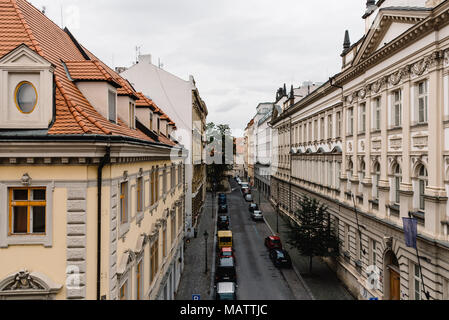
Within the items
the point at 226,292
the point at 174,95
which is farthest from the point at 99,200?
the point at 174,95

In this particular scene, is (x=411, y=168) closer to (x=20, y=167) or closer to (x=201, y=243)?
(x=20, y=167)

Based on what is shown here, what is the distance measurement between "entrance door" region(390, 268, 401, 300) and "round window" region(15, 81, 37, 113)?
1893 centimetres

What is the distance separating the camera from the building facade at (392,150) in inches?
617

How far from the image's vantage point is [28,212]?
380 inches

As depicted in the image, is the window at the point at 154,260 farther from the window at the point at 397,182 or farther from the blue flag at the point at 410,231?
the window at the point at 397,182

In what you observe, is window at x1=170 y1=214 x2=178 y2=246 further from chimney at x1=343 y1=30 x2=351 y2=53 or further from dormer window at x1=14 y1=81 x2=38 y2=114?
chimney at x1=343 y1=30 x2=351 y2=53

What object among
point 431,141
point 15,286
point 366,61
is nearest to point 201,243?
point 366,61

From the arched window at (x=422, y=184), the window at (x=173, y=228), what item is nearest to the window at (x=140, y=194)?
the window at (x=173, y=228)

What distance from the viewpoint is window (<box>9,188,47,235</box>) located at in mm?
9625

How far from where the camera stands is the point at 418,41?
57.3 ft

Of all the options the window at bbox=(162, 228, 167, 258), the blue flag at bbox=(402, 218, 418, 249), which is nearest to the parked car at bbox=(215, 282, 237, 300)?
the window at bbox=(162, 228, 167, 258)

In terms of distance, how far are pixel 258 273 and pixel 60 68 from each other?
72.0 ft

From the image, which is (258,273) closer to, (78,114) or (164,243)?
(164,243)

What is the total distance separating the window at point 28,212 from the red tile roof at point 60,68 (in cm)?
173
